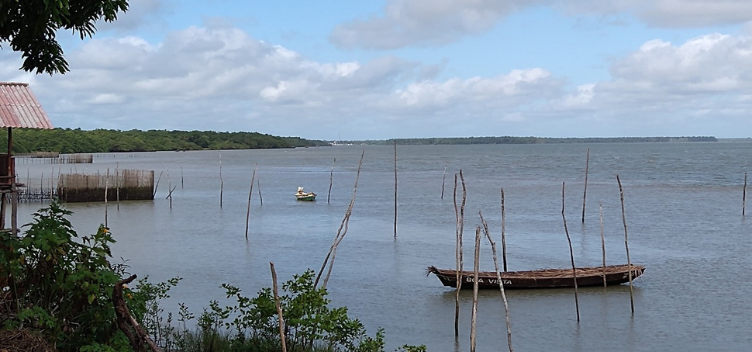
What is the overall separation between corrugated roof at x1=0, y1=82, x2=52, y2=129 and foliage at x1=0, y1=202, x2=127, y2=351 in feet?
22.2

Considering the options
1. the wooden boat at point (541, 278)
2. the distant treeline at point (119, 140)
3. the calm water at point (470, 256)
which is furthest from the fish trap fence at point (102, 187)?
the distant treeline at point (119, 140)

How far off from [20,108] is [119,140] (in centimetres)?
13834

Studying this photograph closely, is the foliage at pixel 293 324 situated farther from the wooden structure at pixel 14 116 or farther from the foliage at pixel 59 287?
the wooden structure at pixel 14 116

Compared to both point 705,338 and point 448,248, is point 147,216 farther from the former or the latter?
point 705,338

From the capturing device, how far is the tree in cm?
614

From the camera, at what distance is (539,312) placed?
1480 centimetres

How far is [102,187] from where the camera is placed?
34.5 metres

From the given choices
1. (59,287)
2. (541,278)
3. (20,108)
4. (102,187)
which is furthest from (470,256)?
(102,187)

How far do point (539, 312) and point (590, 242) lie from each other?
382 inches

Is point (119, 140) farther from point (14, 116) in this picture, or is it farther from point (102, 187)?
point (14, 116)

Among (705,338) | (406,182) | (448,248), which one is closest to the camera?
(705,338)

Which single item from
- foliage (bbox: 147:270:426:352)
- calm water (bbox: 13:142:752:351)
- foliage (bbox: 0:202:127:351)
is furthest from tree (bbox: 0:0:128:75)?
calm water (bbox: 13:142:752:351)

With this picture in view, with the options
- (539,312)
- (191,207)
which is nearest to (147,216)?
(191,207)

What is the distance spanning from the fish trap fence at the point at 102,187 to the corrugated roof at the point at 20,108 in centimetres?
1907
